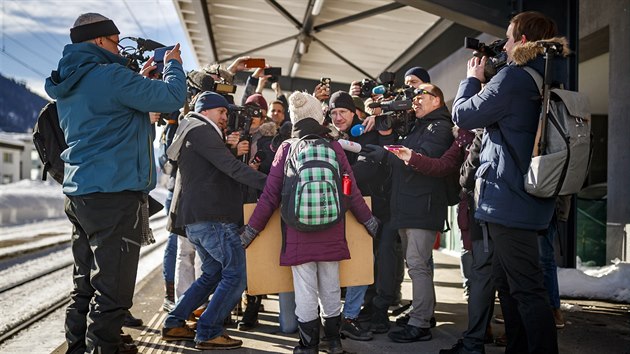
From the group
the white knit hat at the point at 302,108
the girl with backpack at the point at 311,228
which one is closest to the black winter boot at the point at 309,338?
the girl with backpack at the point at 311,228

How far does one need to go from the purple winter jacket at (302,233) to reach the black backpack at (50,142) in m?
1.33

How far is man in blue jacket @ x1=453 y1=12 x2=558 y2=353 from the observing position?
3215 millimetres

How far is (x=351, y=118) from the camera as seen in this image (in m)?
5.33

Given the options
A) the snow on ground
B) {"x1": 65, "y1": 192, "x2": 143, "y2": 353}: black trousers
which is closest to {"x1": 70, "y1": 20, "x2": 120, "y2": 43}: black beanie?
{"x1": 65, "y1": 192, "x2": 143, "y2": 353}: black trousers

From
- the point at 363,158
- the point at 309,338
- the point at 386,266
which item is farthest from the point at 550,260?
the point at 309,338

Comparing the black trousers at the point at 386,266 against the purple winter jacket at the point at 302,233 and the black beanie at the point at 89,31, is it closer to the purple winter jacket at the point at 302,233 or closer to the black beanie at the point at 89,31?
the purple winter jacket at the point at 302,233

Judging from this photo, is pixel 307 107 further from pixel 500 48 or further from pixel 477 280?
pixel 477 280

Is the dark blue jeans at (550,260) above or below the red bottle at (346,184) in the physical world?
below

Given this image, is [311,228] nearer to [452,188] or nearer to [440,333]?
[452,188]

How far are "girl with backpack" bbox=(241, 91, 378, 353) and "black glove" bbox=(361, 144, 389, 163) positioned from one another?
676 mm

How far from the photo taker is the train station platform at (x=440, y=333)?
4336 mm

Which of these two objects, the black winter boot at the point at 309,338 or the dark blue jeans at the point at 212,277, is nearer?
the black winter boot at the point at 309,338

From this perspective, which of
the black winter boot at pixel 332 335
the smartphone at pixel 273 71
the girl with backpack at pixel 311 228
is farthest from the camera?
the smartphone at pixel 273 71

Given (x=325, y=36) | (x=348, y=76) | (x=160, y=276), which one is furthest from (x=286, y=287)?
(x=348, y=76)
